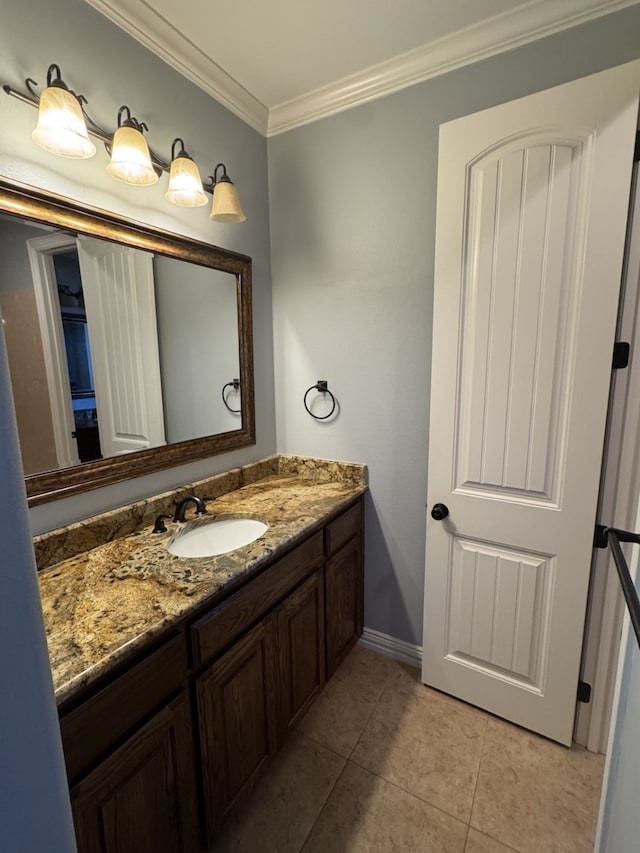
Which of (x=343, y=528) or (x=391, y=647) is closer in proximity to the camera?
(x=343, y=528)

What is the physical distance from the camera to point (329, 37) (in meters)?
1.46

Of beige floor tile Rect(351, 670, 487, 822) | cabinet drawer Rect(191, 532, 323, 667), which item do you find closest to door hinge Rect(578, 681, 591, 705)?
beige floor tile Rect(351, 670, 487, 822)

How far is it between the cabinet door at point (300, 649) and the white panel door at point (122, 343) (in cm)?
81

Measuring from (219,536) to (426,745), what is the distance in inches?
45.8

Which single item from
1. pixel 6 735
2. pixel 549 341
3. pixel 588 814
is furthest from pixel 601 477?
pixel 6 735

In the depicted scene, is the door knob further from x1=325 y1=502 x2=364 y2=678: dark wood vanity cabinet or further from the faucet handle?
the faucet handle

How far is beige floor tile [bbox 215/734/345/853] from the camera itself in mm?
1257

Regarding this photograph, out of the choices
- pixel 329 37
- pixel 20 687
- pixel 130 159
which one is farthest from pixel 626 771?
pixel 329 37

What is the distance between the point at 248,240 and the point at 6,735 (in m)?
1.91

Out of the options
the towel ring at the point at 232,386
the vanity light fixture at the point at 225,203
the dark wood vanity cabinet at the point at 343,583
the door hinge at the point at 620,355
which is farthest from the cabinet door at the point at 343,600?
the vanity light fixture at the point at 225,203

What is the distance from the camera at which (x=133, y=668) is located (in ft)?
2.92

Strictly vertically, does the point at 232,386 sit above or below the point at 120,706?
above

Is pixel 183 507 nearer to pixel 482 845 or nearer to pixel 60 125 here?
pixel 60 125

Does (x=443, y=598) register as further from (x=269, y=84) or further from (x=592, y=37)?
(x=269, y=84)
